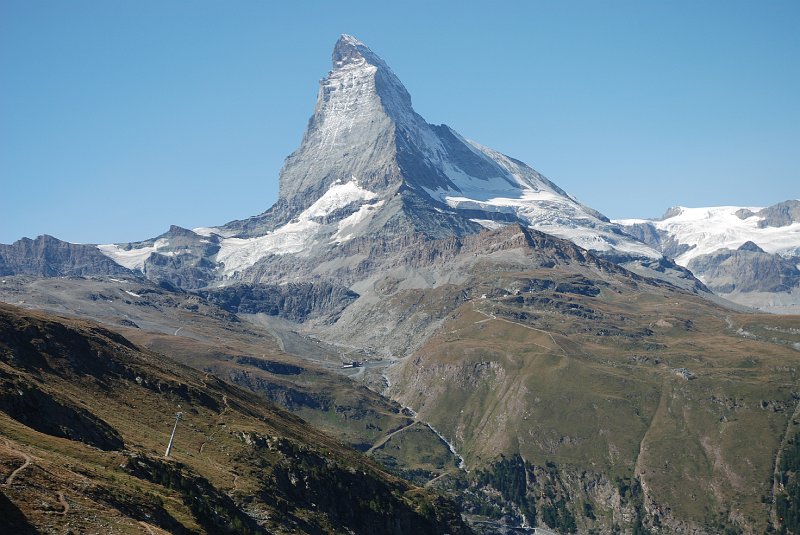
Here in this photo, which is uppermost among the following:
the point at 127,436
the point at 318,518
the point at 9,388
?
the point at 9,388

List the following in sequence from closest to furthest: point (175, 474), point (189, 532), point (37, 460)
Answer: point (37, 460) < point (189, 532) < point (175, 474)

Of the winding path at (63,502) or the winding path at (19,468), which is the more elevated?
the winding path at (19,468)

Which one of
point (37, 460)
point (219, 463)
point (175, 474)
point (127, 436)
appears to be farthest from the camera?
point (219, 463)

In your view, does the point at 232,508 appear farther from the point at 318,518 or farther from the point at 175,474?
the point at 318,518

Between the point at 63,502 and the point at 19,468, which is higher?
the point at 19,468

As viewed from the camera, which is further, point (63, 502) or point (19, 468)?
point (19, 468)

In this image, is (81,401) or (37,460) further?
(81,401)

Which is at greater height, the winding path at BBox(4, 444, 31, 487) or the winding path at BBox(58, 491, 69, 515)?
the winding path at BBox(4, 444, 31, 487)

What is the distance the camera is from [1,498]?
308ft

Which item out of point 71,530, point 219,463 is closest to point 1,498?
point 71,530

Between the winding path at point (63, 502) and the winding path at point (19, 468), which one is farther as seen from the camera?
the winding path at point (19, 468)

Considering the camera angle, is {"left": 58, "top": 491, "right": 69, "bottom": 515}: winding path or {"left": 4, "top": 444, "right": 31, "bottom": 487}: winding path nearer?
{"left": 58, "top": 491, "right": 69, "bottom": 515}: winding path

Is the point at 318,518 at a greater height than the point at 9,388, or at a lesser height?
lesser

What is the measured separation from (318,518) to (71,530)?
10619 cm
